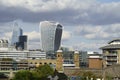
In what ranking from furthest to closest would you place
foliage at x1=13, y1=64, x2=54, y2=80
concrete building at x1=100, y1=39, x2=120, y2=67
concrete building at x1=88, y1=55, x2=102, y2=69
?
concrete building at x1=88, y1=55, x2=102, y2=69 → concrete building at x1=100, y1=39, x2=120, y2=67 → foliage at x1=13, y1=64, x2=54, y2=80

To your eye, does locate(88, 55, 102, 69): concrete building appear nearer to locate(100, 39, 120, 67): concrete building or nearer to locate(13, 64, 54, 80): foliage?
locate(100, 39, 120, 67): concrete building

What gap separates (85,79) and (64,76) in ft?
110

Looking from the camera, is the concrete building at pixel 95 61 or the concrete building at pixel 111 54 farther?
the concrete building at pixel 95 61

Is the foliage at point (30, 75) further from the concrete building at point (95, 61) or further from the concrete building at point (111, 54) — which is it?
the concrete building at point (95, 61)

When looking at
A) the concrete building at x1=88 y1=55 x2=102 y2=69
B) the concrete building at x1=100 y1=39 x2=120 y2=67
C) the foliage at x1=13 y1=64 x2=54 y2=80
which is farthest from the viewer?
the concrete building at x1=88 y1=55 x2=102 y2=69

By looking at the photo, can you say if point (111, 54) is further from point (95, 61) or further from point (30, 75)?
point (30, 75)

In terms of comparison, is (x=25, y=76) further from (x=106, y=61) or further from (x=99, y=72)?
(x=106, y=61)

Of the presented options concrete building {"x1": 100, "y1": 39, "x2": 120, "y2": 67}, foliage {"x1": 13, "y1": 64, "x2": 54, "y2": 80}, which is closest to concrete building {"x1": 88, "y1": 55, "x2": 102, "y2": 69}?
concrete building {"x1": 100, "y1": 39, "x2": 120, "y2": 67}

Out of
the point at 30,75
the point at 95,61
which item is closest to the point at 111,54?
the point at 95,61

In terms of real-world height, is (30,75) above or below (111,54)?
below

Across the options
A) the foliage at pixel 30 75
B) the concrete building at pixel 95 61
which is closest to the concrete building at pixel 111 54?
the concrete building at pixel 95 61

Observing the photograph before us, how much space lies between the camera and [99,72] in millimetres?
141750

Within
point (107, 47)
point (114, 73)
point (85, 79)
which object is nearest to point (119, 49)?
point (107, 47)

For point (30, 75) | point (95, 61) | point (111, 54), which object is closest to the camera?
point (30, 75)
